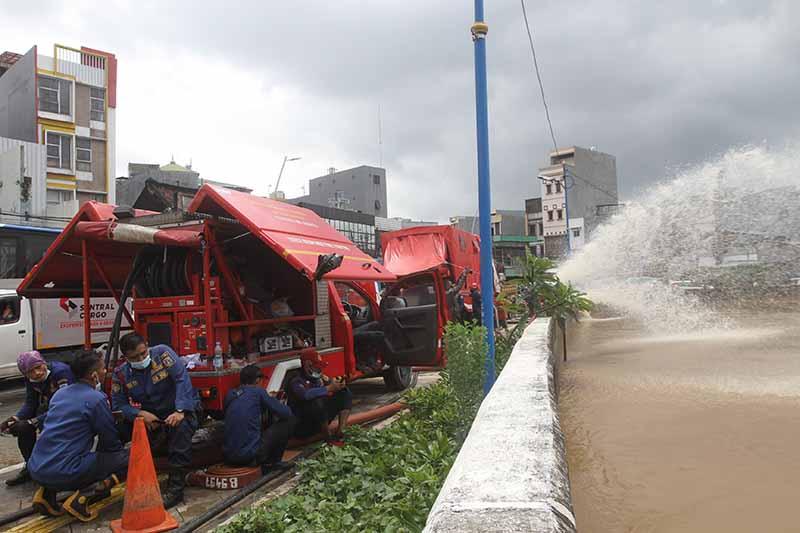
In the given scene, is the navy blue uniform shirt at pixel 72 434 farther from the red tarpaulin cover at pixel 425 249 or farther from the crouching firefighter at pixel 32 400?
the red tarpaulin cover at pixel 425 249

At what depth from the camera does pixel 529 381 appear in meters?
3.99

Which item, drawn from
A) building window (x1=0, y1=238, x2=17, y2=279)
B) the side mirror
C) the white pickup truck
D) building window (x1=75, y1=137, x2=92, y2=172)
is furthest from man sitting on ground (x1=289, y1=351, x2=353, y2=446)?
building window (x1=75, y1=137, x2=92, y2=172)

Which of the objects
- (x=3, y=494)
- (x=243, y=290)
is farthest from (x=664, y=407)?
(x=3, y=494)

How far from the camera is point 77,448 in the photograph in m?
4.17

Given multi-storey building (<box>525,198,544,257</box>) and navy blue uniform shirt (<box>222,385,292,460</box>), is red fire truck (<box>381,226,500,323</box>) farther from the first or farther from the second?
multi-storey building (<box>525,198,544,257</box>)

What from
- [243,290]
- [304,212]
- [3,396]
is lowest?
[3,396]

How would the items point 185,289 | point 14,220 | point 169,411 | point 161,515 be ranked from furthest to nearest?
point 14,220 → point 185,289 → point 169,411 → point 161,515

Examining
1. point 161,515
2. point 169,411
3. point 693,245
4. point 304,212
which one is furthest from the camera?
point 693,245

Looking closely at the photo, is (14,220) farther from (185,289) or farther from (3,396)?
(185,289)

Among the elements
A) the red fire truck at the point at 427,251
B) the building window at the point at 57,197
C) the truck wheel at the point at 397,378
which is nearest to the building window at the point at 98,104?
the building window at the point at 57,197

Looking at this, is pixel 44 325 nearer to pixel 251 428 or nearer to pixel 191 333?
pixel 191 333

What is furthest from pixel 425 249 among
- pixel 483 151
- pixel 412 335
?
pixel 483 151

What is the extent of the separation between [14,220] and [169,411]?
21770mm

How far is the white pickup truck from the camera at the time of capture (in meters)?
10.3
